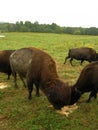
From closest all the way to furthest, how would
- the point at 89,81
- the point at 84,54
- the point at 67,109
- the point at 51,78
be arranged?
the point at 51,78 < the point at 67,109 < the point at 89,81 < the point at 84,54

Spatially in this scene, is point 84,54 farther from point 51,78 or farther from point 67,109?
point 51,78

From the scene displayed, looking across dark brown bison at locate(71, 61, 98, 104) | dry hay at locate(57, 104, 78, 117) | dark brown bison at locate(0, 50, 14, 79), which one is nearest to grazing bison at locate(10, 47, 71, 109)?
dry hay at locate(57, 104, 78, 117)

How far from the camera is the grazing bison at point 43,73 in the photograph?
6.89 m

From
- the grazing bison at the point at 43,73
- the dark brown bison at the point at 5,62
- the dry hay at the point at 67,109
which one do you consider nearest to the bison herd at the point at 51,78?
the grazing bison at the point at 43,73

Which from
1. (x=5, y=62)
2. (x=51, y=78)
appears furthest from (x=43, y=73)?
(x=5, y=62)

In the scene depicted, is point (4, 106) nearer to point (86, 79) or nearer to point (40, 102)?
point (40, 102)

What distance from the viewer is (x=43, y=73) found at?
7.66 meters

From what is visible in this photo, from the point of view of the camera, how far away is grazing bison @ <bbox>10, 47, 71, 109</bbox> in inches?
271

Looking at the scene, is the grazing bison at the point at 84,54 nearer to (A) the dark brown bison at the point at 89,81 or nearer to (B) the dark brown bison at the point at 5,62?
(B) the dark brown bison at the point at 5,62

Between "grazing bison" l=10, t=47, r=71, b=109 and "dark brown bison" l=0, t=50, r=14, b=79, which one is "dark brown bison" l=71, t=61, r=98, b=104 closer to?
"grazing bison" l=10, t=47, r=71, b=109

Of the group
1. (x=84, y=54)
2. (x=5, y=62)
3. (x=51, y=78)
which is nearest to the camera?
(x=51, y=78)

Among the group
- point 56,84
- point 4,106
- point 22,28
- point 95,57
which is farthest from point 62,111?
point 22,28

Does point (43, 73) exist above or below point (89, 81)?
above

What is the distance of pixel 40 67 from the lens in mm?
7859
